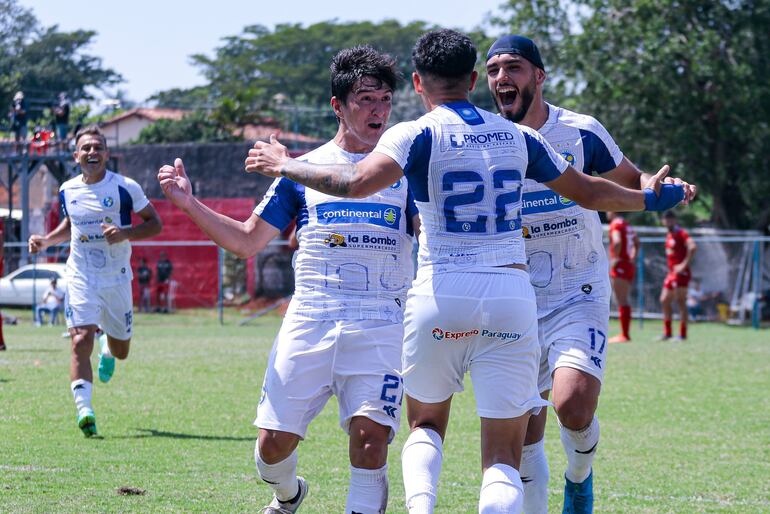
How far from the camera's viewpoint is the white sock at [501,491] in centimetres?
475

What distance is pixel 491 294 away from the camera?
4840 millimetres

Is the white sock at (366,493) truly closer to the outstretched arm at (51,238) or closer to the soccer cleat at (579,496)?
the soccer cleat at (579,496)

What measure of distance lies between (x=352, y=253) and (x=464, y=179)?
1069 mm

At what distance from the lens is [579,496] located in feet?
20.3

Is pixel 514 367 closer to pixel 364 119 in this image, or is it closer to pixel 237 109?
Result: pixel 364 119

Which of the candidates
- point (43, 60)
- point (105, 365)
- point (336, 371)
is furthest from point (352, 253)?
point (43, 60)

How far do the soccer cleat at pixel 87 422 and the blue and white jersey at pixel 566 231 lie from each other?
4447 mm

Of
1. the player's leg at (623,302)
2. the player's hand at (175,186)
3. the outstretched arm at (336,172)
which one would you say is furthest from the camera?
the player's leg at (623,302)

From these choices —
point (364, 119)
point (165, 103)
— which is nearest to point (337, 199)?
point (364, 119)

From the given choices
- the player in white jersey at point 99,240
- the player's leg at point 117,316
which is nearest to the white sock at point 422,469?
the player in white jersey at point 99,240

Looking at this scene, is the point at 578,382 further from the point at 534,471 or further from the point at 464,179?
the point at 464,179

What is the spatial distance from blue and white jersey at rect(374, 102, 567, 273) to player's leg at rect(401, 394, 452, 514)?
64cm

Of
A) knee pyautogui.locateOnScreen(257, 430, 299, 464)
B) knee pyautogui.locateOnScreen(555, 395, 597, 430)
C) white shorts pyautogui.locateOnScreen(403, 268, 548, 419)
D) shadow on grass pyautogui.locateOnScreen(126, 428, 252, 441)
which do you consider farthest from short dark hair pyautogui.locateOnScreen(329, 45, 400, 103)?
shadow on grass pyautogui.locateOnScreen(126, 428, 252, 441)

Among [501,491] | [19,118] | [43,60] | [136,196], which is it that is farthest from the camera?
[43,60]
